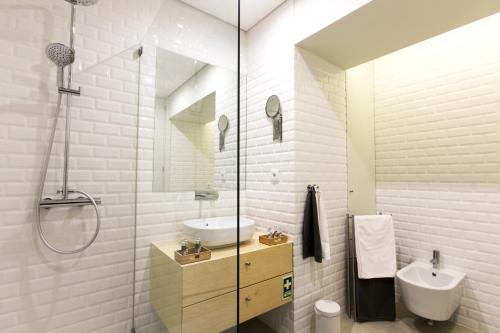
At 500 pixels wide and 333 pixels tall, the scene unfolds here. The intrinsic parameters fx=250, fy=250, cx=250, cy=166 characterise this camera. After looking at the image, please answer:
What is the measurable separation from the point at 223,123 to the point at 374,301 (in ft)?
6.92

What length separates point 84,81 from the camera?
165 centimetres

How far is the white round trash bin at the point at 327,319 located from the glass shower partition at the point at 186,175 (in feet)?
2.74

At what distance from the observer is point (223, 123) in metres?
1.64

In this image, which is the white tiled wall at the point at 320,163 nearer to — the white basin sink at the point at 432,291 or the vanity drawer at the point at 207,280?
the white basin sink at the point at 432,291

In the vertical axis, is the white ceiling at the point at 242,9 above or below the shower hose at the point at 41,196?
above

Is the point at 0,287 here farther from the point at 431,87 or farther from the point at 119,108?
the point at 431,87

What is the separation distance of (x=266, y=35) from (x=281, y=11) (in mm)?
232

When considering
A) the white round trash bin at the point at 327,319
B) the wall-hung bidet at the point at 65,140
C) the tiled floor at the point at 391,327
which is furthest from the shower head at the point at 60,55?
the white round trash bin at the point at 327,319

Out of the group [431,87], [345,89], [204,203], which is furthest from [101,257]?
[431,87]

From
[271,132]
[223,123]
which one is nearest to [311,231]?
[271,132]

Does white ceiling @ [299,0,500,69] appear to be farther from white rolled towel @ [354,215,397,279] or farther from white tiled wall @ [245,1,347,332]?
white rolled towel @ [354,215,397,279]

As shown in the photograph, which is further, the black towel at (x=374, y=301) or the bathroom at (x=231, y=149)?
the black towel at (x=374, y=301)

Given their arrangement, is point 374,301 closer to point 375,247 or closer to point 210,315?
point 375,247

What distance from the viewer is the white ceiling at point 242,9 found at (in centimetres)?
130
